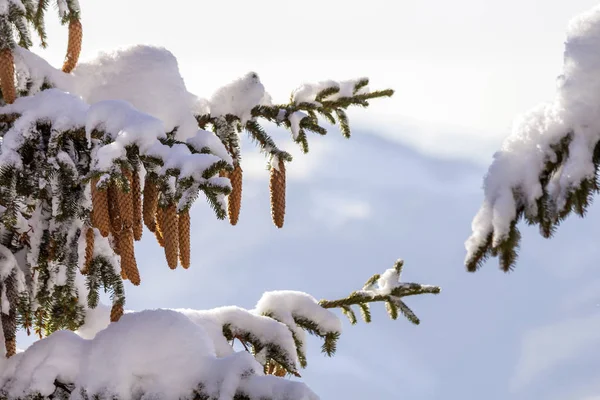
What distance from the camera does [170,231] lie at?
11.6 ft

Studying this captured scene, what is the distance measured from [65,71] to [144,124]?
5.53 ft

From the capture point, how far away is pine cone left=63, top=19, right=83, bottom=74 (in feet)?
16.1

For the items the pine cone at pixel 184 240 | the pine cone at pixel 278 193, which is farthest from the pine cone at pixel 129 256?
the pine cone at pixel 278 193

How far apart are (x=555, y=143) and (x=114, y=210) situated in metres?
2.28

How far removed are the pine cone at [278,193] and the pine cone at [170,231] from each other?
103 centimetres

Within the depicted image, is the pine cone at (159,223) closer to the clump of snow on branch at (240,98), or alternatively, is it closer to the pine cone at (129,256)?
the pine cone at (129,256)

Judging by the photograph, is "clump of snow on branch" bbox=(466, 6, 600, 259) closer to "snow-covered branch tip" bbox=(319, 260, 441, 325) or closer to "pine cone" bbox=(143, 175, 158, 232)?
"pine cone" bbox=(143, 175, 158, 232)

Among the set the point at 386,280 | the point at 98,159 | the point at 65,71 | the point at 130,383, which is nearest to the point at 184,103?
the point at 65,71

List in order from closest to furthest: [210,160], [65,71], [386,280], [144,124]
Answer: [210,160], [144,124], [65,71], [386,280]

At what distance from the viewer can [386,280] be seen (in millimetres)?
6242

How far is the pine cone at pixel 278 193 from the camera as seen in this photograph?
444 centimetres

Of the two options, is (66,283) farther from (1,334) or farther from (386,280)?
(386,280)

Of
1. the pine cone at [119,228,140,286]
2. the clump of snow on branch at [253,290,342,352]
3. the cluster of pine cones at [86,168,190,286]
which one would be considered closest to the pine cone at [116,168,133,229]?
the cluster of pine cones at [86,168,190,286]

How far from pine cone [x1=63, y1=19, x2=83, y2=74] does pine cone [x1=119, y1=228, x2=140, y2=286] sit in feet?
6.18
